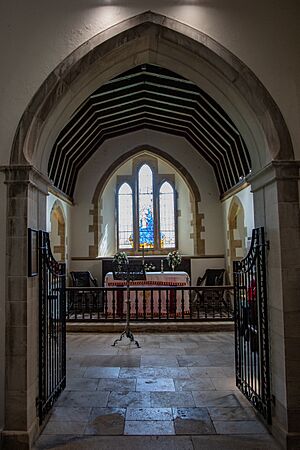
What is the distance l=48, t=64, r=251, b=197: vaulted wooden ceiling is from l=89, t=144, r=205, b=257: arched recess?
1.82ft

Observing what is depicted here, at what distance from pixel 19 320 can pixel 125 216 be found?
→ 286 inches

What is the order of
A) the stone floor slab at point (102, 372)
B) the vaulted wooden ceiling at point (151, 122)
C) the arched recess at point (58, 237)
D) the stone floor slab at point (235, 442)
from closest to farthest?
the stone floor slab at point (235, 442)
the stone floor slab at point (102, 372)
the vaulted wooden ceiling at point (151, 122)
the arched recess at point (58, 237)

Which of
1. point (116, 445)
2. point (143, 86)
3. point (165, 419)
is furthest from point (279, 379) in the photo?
point (143, 86)

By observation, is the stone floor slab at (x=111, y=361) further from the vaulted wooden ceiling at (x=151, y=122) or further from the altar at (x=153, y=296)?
the vaulted wooden ceiling at (x=151, y=122)

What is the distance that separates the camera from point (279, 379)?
2.55 meters

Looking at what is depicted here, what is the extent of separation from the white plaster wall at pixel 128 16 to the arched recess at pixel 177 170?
6.16m

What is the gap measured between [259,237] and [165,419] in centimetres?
160

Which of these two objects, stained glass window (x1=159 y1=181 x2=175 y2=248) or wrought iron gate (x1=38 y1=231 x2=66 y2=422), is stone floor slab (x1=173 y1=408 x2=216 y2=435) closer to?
wrought iron gate (x1=38 y1=231 x2=66 y2=422)

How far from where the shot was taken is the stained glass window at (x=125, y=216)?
31.7 feet

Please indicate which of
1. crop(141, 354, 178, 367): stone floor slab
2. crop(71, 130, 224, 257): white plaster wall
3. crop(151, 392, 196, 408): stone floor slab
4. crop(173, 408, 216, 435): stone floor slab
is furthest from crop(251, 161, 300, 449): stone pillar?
crop(71, 130, 224, 257): white plaster wall

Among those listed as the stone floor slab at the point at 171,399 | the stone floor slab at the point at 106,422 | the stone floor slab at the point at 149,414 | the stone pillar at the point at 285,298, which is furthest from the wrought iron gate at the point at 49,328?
the stone pillar at the point at 285,298

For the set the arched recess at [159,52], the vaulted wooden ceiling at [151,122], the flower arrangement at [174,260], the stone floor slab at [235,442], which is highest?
the vaulted wooden ceiling at [151,122]

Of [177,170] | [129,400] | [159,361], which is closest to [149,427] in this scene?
[129,400]

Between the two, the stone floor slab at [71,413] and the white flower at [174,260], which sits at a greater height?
the white flower at [174,260]
